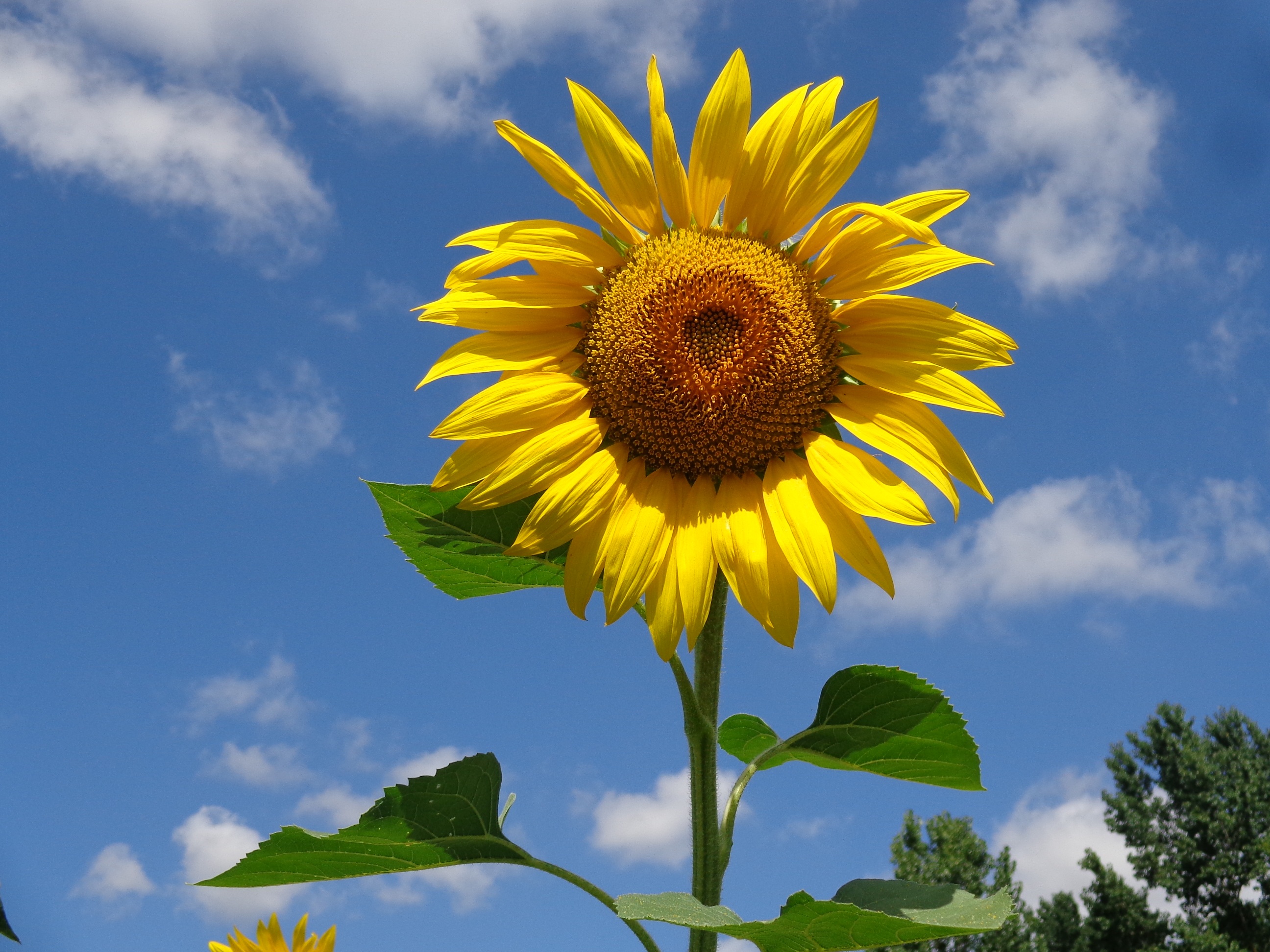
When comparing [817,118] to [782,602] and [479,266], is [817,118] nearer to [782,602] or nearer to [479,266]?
[479,266]

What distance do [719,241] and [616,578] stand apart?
961mm

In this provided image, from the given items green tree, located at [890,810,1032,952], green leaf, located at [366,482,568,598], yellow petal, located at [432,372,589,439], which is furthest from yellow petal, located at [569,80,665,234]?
A: green tree, located at [890,810,1032,952]

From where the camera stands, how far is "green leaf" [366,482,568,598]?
2.84 m

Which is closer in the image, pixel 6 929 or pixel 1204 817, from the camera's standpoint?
pixel 6 929

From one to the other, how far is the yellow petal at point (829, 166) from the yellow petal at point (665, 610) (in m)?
1.01

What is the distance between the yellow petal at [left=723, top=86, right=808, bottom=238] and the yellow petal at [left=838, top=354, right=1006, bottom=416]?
1.73ft

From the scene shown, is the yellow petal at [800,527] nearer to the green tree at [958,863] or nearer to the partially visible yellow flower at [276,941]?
the partially visible yellow flower at [276,941]

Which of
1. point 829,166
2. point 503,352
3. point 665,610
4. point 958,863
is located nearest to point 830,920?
point 665,610

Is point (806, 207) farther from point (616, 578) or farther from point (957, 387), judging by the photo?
point (616, 578)

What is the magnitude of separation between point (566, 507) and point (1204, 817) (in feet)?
124

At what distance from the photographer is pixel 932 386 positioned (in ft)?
8.77

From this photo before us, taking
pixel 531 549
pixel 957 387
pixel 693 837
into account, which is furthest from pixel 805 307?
pixel 693 837

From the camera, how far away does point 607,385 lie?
9.07ft

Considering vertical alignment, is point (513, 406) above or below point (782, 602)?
above
